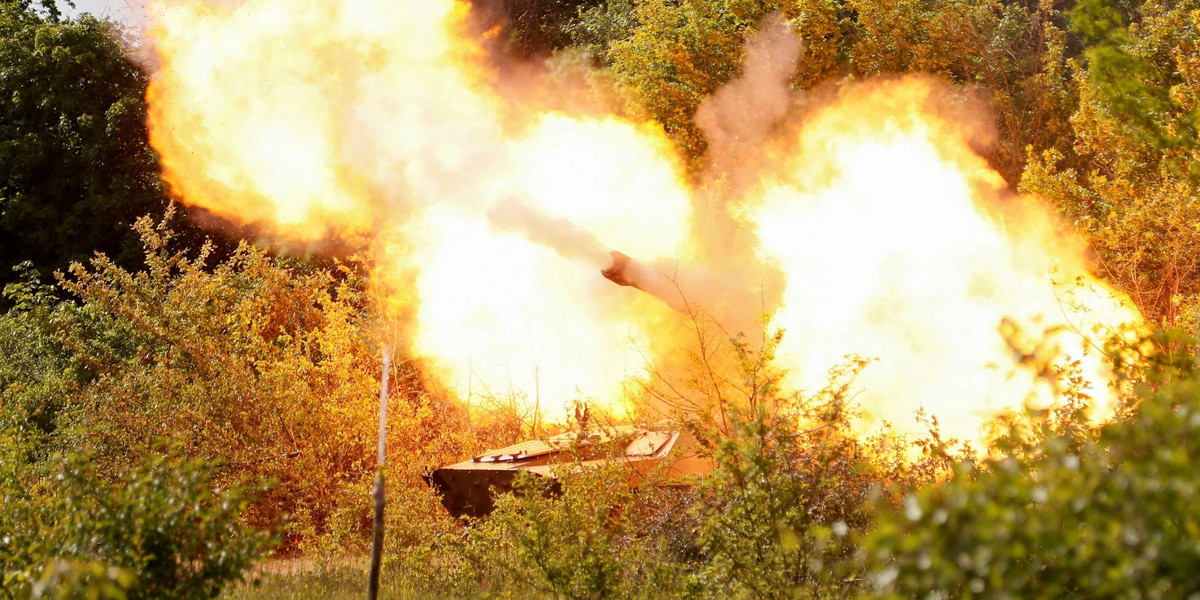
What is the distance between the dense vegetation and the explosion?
36.2 inches

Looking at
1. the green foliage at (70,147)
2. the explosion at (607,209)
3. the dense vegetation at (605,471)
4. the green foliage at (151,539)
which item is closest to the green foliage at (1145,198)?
the dense vegetation at (605,471)

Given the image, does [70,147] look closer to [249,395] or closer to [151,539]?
[249,395]

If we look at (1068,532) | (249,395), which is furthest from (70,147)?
(1068,532)

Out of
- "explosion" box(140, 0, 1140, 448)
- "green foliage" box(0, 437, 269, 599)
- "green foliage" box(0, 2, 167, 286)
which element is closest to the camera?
"green foliage" box(0, 437, 269, 599)

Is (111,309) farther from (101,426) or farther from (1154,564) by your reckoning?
(1154,564)

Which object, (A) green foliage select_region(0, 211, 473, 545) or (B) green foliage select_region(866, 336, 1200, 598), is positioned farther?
(A) green foliage select_region(0, 211, 473, 545)

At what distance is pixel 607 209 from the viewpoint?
1831 cm

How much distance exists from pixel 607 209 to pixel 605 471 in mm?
8168

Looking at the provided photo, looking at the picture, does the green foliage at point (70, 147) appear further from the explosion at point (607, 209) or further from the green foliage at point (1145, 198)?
the green foliage at point (1145, 198)

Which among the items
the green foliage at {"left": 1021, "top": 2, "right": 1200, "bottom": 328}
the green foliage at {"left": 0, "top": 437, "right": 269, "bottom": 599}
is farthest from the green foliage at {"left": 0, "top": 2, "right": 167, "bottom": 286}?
the green foliage at {"left": 0, "top": 437, "right": 269, "bottom": 599}

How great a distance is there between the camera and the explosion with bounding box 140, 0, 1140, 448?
14773 mm

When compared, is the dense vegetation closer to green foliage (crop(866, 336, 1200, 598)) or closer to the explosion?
green foliage (crop(866, 336, 1200, 598))

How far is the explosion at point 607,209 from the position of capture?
1477 cm

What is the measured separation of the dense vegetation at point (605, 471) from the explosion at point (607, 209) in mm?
919
